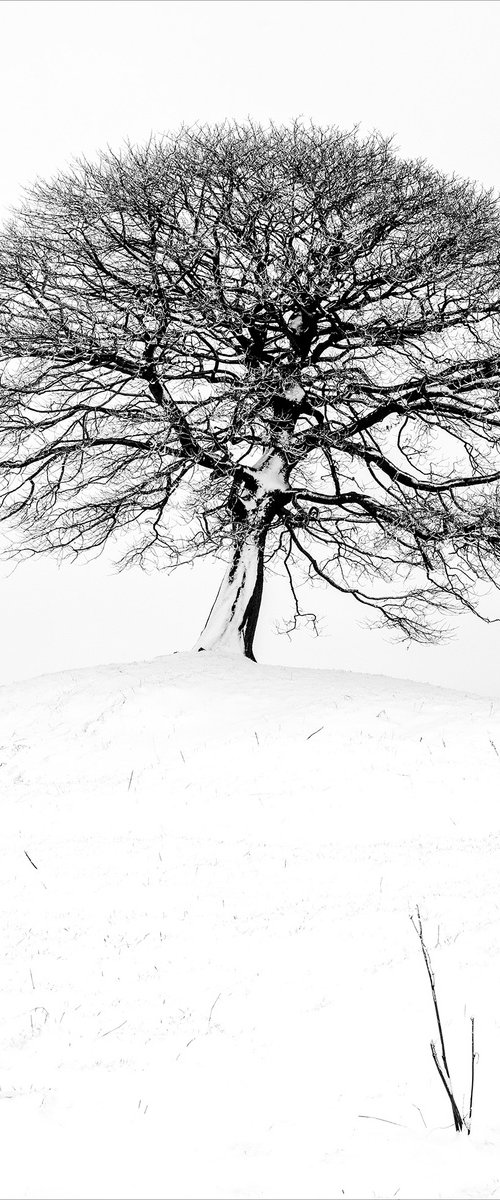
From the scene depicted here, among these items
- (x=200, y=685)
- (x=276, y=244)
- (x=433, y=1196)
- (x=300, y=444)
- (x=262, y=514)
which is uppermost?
(x=276, y=244)

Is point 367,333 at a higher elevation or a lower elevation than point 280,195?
lower

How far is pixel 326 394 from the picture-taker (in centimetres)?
1365

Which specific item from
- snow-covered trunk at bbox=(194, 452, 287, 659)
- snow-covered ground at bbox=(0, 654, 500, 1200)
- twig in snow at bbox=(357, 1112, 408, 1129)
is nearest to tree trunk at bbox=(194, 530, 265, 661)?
snow-covered trunk at bbox=(194, 452, 287, 659)

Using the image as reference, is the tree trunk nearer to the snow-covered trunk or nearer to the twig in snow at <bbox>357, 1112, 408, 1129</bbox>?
the snow-covered trunk

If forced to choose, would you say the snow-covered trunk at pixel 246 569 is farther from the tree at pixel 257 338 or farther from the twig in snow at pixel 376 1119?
the twig in snow at pixel 376 1119

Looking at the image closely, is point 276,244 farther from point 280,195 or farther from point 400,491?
point 400,491

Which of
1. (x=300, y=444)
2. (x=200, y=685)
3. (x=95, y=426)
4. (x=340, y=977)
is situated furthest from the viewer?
(x=95, y=426)

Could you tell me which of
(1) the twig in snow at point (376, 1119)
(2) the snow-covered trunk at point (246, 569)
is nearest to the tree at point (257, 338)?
(2) the snow-covered trunk at point (246, 569)

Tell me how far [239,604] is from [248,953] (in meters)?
9.17

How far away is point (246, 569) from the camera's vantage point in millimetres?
14492

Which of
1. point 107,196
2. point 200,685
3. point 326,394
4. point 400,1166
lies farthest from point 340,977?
point 107,196

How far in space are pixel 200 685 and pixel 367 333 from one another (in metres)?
5.38

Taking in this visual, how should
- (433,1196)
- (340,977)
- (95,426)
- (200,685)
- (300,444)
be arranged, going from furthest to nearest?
(95,426)
(300,444)
(200,685)
(340,977)
(433,1196)

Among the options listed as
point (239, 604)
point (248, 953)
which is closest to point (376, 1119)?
point (248, 953)
